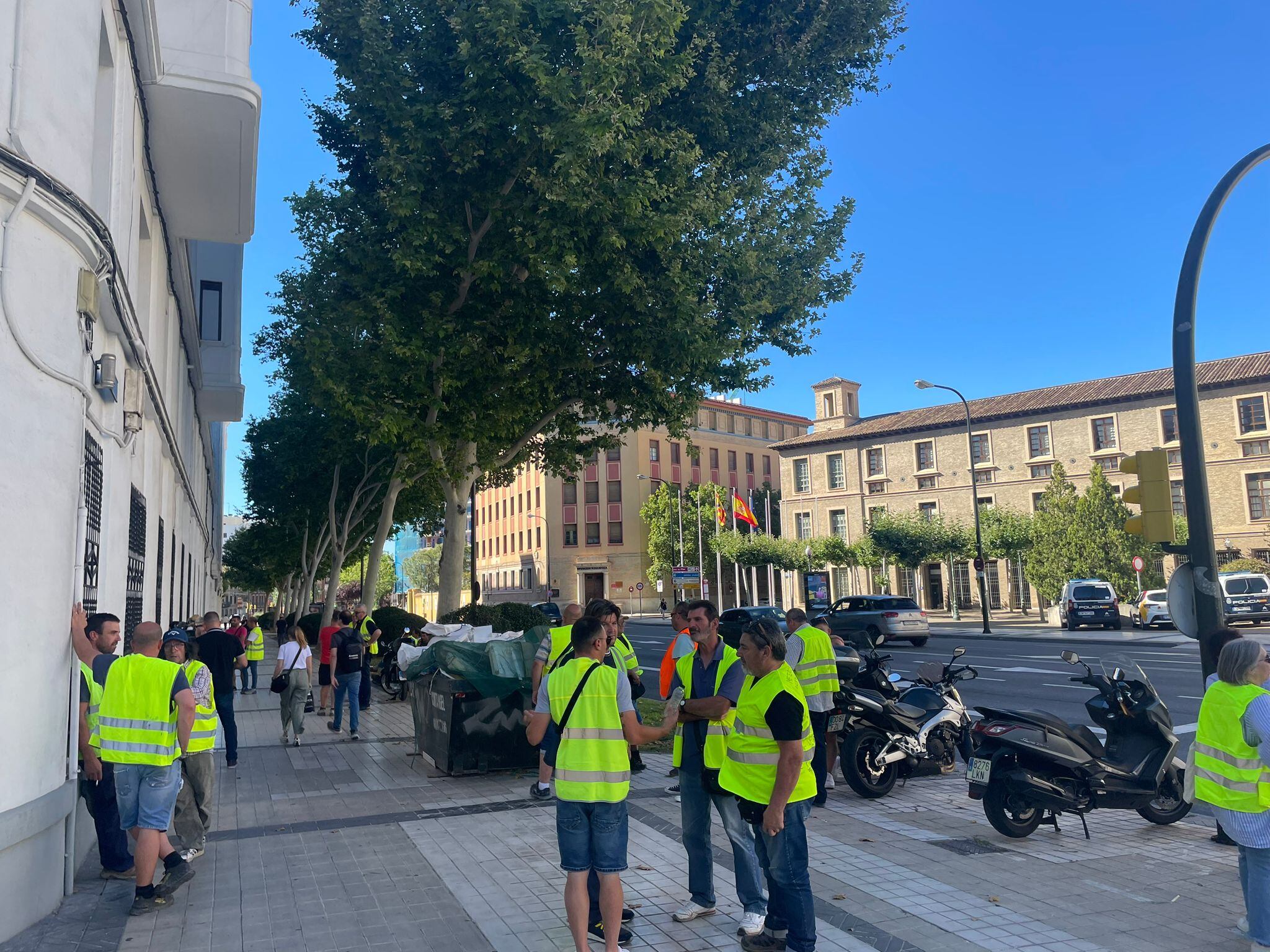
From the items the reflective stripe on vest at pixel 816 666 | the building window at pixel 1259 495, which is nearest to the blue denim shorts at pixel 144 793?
the reflective stripe on vest at pixel 816 666

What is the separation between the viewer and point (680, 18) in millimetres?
12422

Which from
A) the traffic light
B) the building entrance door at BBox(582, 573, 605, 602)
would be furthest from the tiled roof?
the traffic light

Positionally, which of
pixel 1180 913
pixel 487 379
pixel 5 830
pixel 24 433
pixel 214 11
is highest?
pixel 214 11

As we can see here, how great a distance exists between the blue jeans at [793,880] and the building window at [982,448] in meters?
53.2

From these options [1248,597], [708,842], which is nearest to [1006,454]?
[1248,597]

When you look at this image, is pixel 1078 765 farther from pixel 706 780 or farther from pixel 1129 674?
pixel 706 780

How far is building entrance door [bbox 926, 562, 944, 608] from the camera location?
5538 cm

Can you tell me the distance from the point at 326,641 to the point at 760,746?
11187 mm

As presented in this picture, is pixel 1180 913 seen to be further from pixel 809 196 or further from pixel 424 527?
pixel 424 527

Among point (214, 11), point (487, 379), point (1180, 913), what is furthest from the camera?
point (487, 379)

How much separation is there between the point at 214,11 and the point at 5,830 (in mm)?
8254

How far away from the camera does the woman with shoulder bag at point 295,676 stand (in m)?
12.3

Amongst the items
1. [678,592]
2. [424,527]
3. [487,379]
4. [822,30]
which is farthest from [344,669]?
[678,592]

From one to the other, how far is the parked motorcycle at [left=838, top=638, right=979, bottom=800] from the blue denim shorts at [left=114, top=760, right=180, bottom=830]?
5626 mm
